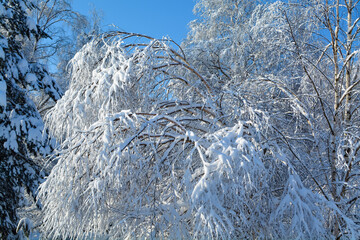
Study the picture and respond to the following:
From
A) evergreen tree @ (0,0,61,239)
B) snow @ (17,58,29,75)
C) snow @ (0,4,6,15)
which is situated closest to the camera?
evergreen tree @ (0,0,61,239)

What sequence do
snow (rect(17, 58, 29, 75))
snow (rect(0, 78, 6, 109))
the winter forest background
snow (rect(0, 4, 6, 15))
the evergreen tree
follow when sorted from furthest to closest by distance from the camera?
snow (rect(17, 58, 29, 75))
snow (rect(0, 4, 6, 15))
the evergreen tree
snow (rect(0, 78, 6, 109))
the winter forest background

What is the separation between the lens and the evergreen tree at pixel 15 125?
6.42 metres

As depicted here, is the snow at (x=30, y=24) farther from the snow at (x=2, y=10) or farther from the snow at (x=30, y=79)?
the snow at (x=30, y=79)

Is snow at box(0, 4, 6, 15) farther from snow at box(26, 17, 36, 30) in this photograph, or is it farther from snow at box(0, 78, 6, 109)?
snow at box(0, 78, 6, 109)

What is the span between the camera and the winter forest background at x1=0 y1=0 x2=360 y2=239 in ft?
10.4

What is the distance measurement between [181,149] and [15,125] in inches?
167

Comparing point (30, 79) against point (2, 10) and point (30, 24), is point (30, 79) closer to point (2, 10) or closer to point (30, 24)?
point (30, 24)

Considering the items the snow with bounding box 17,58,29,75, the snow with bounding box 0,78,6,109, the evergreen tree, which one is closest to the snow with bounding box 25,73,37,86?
the evergreen tree

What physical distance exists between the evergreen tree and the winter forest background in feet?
0.10

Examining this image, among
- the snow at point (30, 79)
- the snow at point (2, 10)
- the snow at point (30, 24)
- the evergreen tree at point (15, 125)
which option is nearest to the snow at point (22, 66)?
the evergreen tree at point (15, 125)

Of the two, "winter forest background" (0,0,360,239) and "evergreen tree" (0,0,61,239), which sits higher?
"evergreen tree" (0,0,61,239)

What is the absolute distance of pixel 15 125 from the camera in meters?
6.59

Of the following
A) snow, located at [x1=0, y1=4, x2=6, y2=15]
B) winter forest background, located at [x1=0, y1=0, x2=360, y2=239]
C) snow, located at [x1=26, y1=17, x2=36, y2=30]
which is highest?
snow, located at [x1=0, y1=4, x2=6, y2=15]

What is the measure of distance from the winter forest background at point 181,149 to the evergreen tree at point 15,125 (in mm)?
A: 30
